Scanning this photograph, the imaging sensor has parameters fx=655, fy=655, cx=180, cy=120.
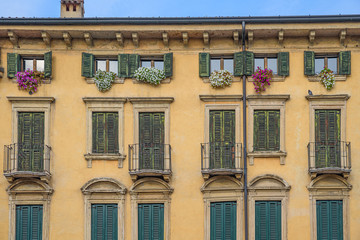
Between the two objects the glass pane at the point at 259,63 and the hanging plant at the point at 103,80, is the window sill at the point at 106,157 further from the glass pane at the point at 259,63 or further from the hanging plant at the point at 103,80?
Result: the glass pane at the point at 259,63

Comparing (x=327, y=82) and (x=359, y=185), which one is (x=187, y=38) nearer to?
(x=327, y=82)

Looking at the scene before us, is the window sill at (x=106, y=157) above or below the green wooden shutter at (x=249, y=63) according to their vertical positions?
below

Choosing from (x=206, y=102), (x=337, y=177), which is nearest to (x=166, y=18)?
(x=206, y=102)

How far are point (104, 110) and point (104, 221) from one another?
4250mm

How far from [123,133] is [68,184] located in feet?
9.35

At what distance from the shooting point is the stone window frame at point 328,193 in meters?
24.5

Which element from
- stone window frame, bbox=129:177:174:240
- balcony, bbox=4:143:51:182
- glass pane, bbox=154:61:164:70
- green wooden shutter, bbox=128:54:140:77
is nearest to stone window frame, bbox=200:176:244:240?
stone window frame, bbox=129:177:174:240

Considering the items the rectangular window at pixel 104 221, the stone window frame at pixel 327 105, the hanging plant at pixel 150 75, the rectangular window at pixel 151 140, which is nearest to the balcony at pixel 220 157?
the rectangular window at pixel 151 140

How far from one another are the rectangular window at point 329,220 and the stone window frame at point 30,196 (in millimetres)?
10137

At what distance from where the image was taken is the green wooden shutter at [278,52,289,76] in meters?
25.4

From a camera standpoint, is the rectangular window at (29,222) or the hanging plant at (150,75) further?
the hanging plant at (150,75)

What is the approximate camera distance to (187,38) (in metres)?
25.5

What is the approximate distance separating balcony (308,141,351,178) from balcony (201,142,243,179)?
8.83 feet

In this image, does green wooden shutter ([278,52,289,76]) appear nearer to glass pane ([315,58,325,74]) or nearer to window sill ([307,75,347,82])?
window sill ([307,75,347,82])
